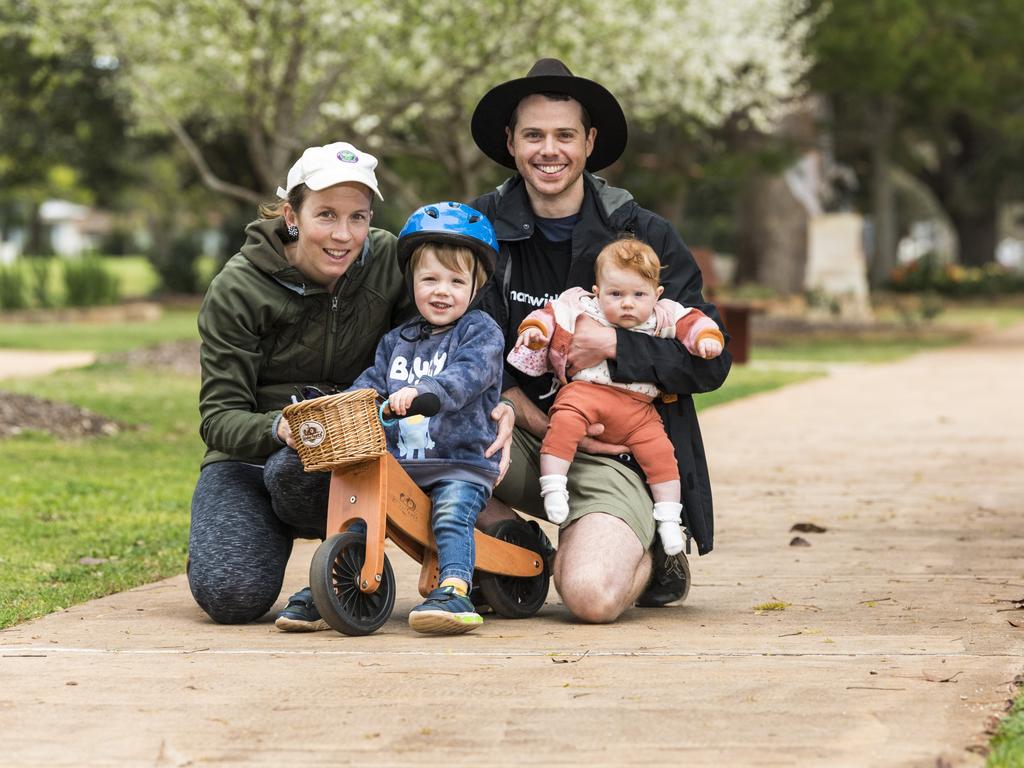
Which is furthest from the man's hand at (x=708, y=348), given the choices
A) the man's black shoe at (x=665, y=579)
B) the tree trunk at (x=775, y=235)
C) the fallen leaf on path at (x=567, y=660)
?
the tree trunk at (x=775, y=235)

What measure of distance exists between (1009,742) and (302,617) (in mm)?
2422

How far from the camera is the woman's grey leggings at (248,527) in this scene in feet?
18.9

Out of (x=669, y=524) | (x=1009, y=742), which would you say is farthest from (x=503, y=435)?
(x=1009, y=742)

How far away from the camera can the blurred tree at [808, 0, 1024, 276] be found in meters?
27.3

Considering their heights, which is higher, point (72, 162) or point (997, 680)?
point (72, 162)

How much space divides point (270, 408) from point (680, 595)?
161 cm

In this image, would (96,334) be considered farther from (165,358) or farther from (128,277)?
(128,277)

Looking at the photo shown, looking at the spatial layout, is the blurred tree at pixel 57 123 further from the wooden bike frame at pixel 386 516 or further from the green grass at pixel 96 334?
the wooden bike frame at pixel 386 516

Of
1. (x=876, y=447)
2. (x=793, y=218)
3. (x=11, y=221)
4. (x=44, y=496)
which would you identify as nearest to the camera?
(x=44, y=496)

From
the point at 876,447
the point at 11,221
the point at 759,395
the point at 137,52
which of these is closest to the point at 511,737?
the point at 876,447

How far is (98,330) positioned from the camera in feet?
88.5

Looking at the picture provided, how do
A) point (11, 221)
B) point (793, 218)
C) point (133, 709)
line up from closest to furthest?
point (133, 709) → point (793, 218) → point (11, 221)

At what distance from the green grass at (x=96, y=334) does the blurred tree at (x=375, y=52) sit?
341cm

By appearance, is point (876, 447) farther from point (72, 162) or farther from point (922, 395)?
point (72, 162)
